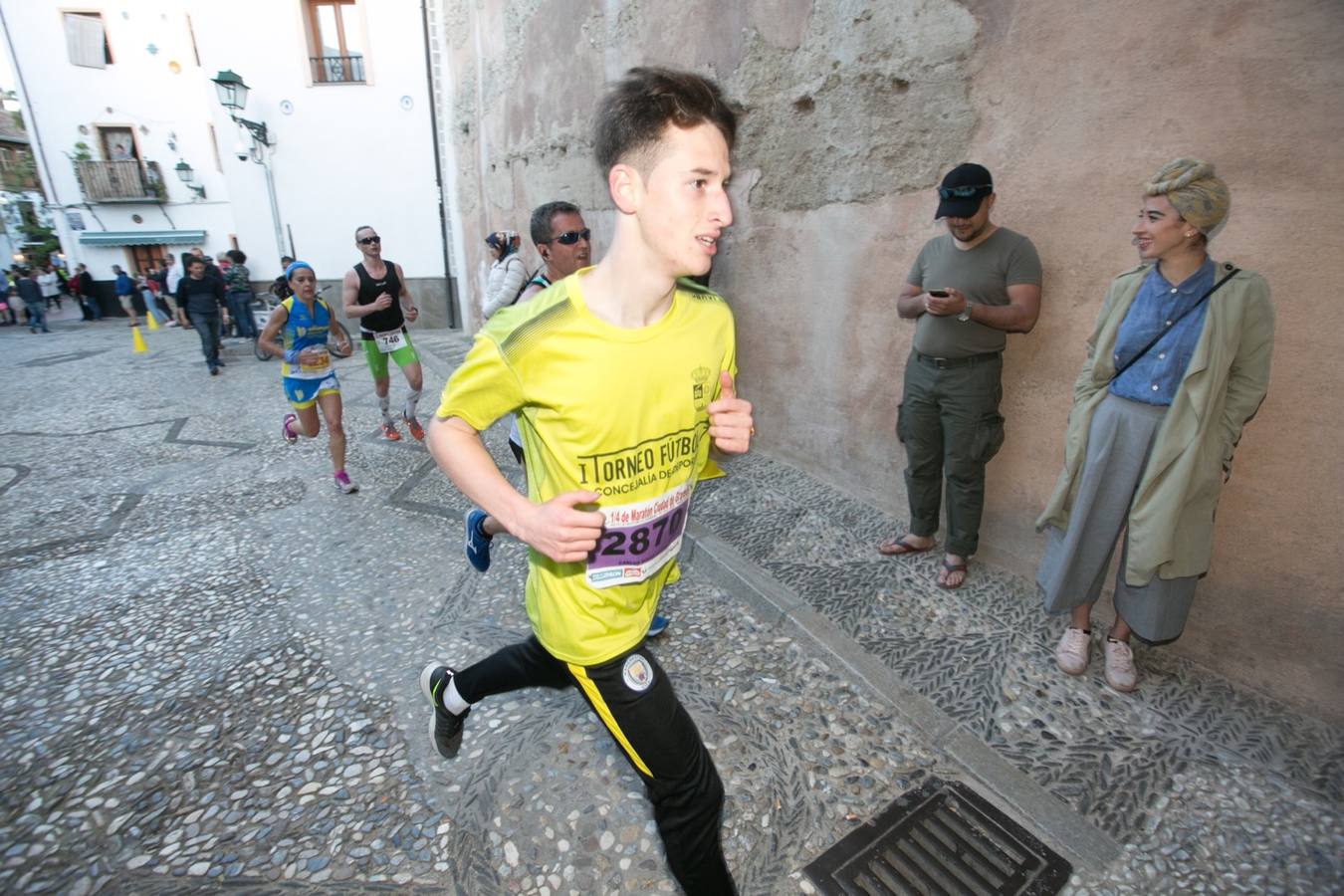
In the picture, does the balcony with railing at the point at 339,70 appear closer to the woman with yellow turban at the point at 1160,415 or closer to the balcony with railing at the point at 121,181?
the balcony with railing at the point at 121,181

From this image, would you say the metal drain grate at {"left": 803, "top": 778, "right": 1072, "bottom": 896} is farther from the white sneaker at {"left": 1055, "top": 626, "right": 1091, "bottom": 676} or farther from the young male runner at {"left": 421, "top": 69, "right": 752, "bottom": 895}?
the white sneaker at {"left": 1055, "top": 626, "right": 1091, "bottom": 676}

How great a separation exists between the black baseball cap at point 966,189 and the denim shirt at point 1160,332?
0.83m

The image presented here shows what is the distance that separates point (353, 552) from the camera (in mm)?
4277

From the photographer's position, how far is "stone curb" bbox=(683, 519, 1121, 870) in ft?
7.09

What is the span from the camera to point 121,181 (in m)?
21.5

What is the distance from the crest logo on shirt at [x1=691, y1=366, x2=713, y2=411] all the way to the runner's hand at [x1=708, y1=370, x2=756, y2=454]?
0.06 m

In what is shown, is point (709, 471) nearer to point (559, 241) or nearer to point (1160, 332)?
point (1160, 332)

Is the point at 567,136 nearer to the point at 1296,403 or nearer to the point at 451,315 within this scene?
the point at 1296,403

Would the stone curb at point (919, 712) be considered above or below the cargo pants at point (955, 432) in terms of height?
below

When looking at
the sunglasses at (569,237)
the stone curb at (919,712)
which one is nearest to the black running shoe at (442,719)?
the stone curb at (919,712)

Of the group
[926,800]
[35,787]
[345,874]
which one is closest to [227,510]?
[35,787]

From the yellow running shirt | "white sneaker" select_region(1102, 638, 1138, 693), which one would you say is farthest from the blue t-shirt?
"white sneaker" select_region(1102, 638, 1138, 693)

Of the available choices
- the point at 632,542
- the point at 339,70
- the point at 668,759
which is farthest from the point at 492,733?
the point at 339,70

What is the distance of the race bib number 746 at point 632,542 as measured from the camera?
1.66 metres
